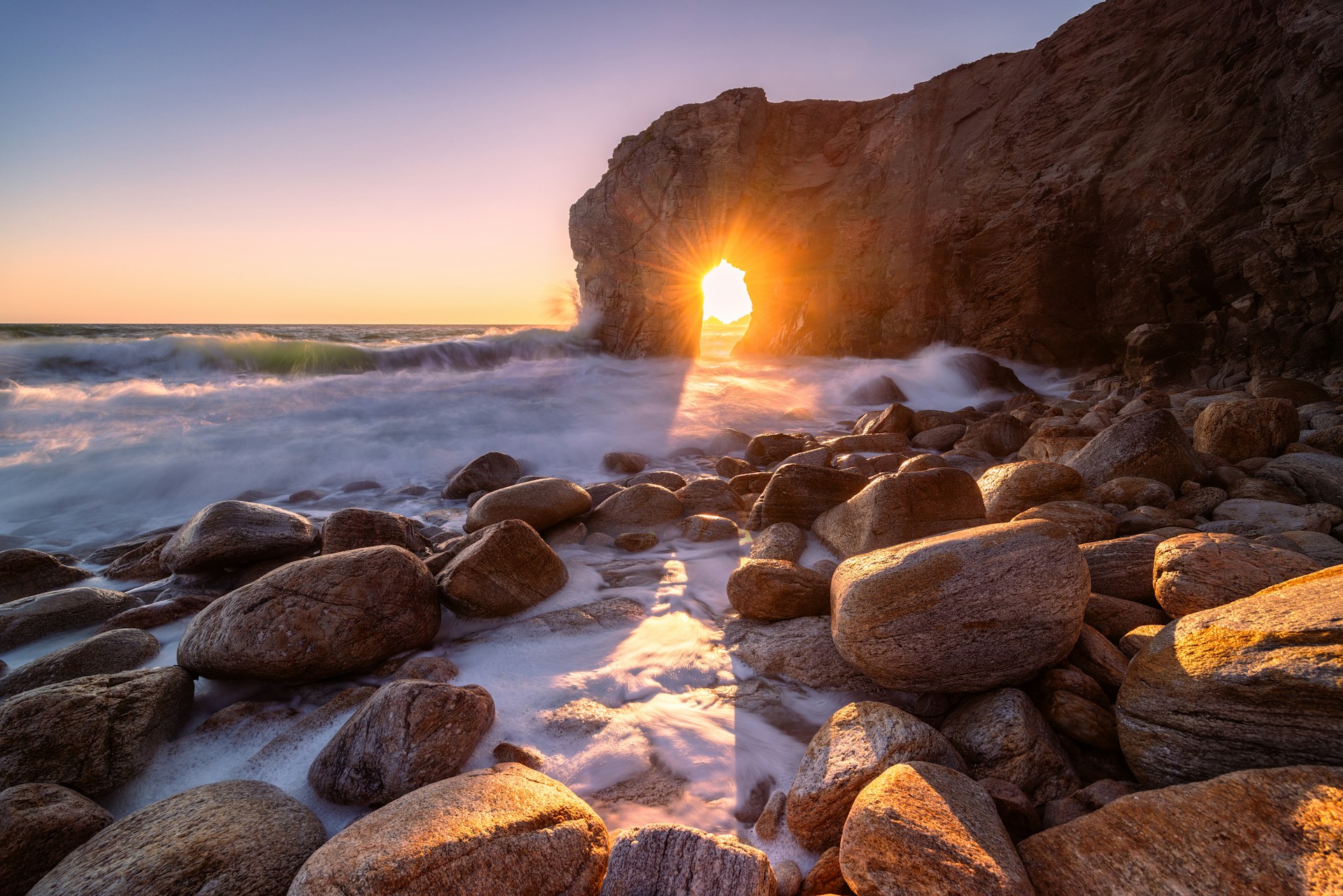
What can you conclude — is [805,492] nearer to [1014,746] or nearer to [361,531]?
[1014,746]

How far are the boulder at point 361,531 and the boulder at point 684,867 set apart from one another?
3038mm

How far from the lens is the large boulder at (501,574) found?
3.33 meters

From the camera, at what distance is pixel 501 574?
3.45 m

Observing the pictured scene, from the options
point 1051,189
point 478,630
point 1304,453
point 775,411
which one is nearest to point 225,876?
point 478,630

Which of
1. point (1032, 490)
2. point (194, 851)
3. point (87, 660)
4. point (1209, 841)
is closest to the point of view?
point (1209, 841)

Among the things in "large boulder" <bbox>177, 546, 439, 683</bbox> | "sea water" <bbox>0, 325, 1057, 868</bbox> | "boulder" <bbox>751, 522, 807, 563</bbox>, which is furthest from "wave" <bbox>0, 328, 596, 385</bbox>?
"boulder" <bbox>751, 522, 807, 563</bbox>

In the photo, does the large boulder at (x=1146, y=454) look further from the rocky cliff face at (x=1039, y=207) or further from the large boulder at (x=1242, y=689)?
the rocky cliff face at (x=1039, y=207)

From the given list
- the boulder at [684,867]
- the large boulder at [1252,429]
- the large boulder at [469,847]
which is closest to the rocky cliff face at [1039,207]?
the large boulder at [1252,429]

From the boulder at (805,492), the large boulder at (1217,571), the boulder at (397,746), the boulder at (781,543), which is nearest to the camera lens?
the boulder at (397,746)

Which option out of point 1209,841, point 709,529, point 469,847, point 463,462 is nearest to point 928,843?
point 1209,841

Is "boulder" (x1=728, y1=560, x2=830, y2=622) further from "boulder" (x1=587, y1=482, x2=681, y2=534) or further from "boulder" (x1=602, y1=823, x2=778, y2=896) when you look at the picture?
"boulder" (x1=587, y1=482, x2=681, y2=534)

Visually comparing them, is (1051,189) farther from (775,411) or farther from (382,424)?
(382,424)

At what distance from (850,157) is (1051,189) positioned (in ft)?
27.4

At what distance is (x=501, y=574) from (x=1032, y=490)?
3.62m
